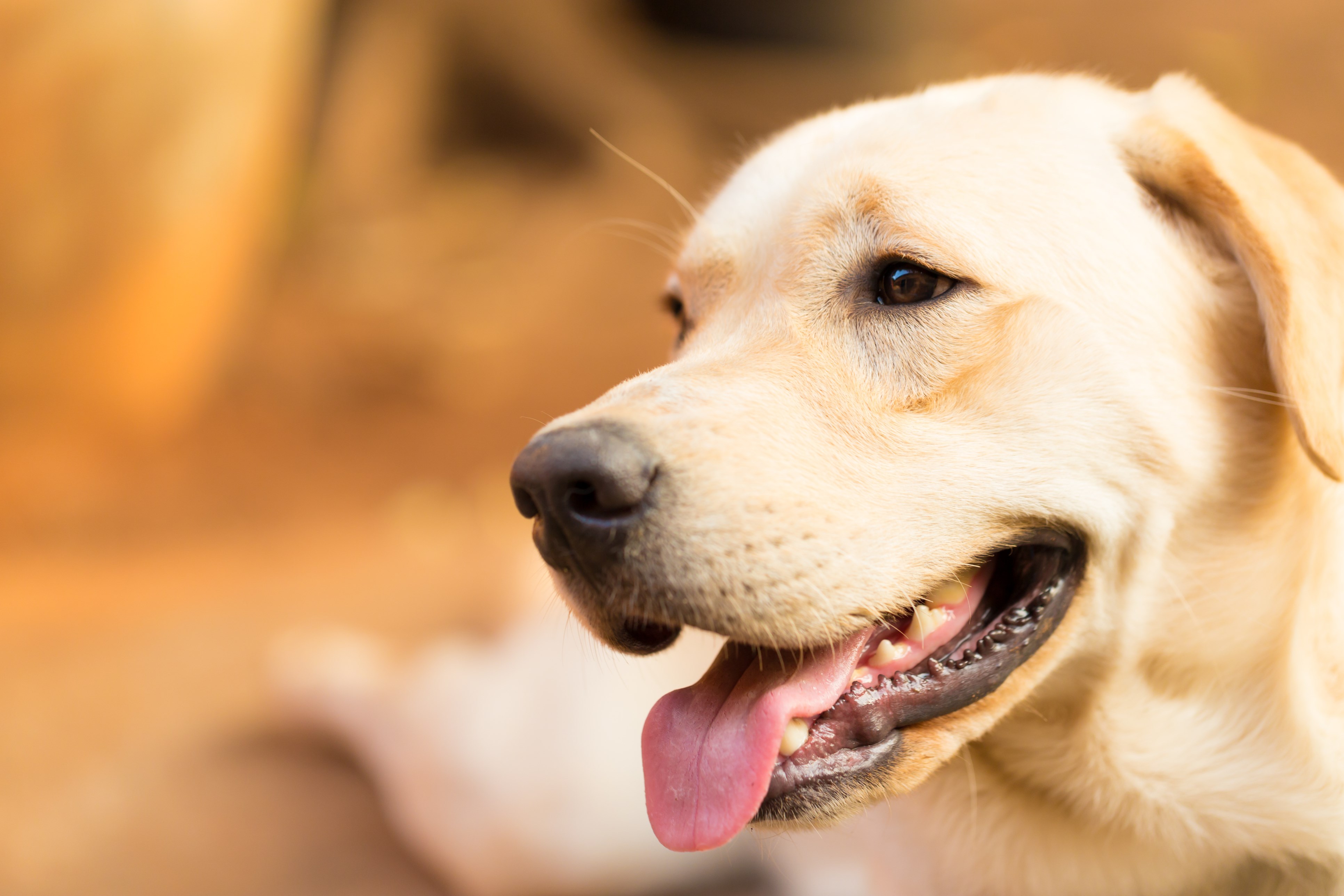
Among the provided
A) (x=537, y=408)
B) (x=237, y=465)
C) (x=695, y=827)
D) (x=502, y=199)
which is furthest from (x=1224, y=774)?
(x=502, y=199)

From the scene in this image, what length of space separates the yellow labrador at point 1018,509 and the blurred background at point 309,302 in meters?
0.99

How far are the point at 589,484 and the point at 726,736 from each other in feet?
1.64

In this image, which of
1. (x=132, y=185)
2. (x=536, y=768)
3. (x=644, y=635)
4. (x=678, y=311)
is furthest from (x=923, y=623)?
(x=132, y=185)

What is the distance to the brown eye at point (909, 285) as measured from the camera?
186cm

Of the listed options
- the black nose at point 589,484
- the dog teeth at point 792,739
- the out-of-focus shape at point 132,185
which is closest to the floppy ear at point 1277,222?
the dog teeth at point 792,739

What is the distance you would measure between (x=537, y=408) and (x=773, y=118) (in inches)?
155

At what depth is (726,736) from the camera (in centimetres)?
169

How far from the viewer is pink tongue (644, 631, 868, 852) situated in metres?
1.63

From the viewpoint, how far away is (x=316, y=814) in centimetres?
363

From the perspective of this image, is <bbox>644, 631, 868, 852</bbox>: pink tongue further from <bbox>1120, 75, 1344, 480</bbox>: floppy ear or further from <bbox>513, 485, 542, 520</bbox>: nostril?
<bbox>1120, 75, 1344, 480</bbox>: floppy ear

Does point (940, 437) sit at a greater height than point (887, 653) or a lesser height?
greater

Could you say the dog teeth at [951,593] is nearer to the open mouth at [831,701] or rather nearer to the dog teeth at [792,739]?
the open mouth at [831,701]

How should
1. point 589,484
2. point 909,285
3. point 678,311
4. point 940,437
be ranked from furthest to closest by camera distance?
point 678,311 → point 909,285 → point 940,437 → point 589,484

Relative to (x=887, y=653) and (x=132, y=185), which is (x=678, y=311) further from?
(x=132, y=185)
